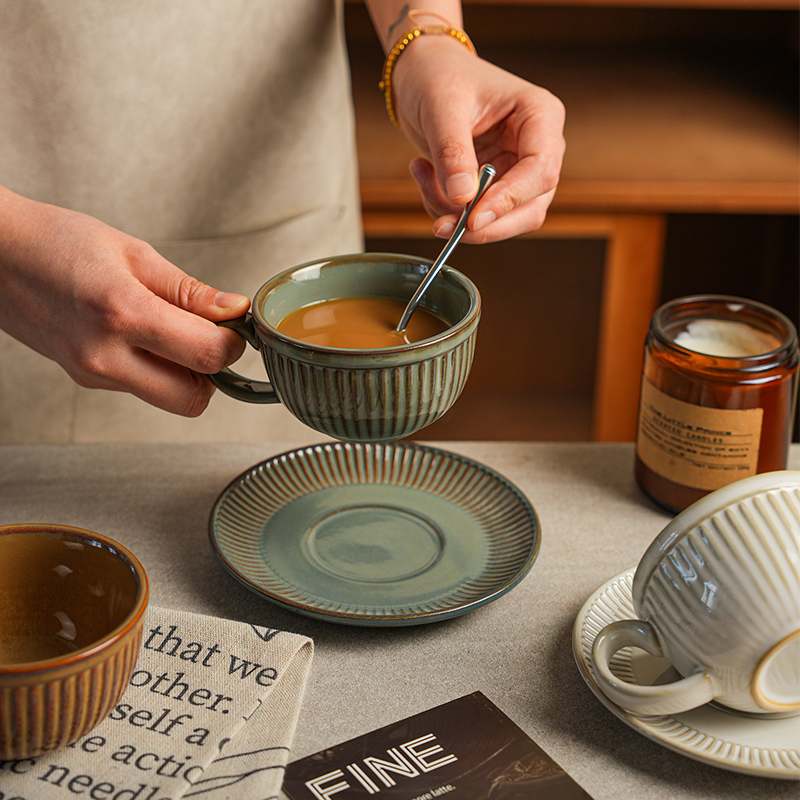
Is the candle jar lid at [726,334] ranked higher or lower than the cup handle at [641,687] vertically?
higher

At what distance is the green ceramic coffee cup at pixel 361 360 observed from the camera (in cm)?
56

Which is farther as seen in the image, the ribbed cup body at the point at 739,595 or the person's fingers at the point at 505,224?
the person's fingers at the point at 505,224

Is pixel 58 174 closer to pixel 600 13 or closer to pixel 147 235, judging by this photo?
pixel 147 235

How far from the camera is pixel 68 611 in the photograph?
1.79ft

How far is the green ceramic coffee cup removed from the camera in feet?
1.83

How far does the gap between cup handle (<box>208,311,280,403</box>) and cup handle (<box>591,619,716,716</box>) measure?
0.89 feet

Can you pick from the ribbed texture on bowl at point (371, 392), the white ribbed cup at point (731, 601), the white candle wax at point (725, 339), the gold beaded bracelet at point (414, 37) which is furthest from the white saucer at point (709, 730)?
the gold beaded bracelet at point (414, 37)

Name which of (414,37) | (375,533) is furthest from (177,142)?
(375,533)

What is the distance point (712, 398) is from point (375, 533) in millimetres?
288

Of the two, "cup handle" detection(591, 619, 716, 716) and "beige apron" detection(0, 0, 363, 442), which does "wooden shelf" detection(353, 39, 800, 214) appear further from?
"cup handle" detection(591, 619, 716, 716)

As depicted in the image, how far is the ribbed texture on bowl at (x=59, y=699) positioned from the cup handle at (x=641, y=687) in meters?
0.27

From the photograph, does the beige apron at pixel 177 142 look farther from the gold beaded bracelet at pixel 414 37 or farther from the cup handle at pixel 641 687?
the cup handle at pixel 641 687

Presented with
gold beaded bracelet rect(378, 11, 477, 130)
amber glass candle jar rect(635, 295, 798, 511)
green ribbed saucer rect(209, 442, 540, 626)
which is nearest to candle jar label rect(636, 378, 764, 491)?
amber glass candle jar rect(635, 295, 798, 511)

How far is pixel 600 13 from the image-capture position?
1.86 metres
